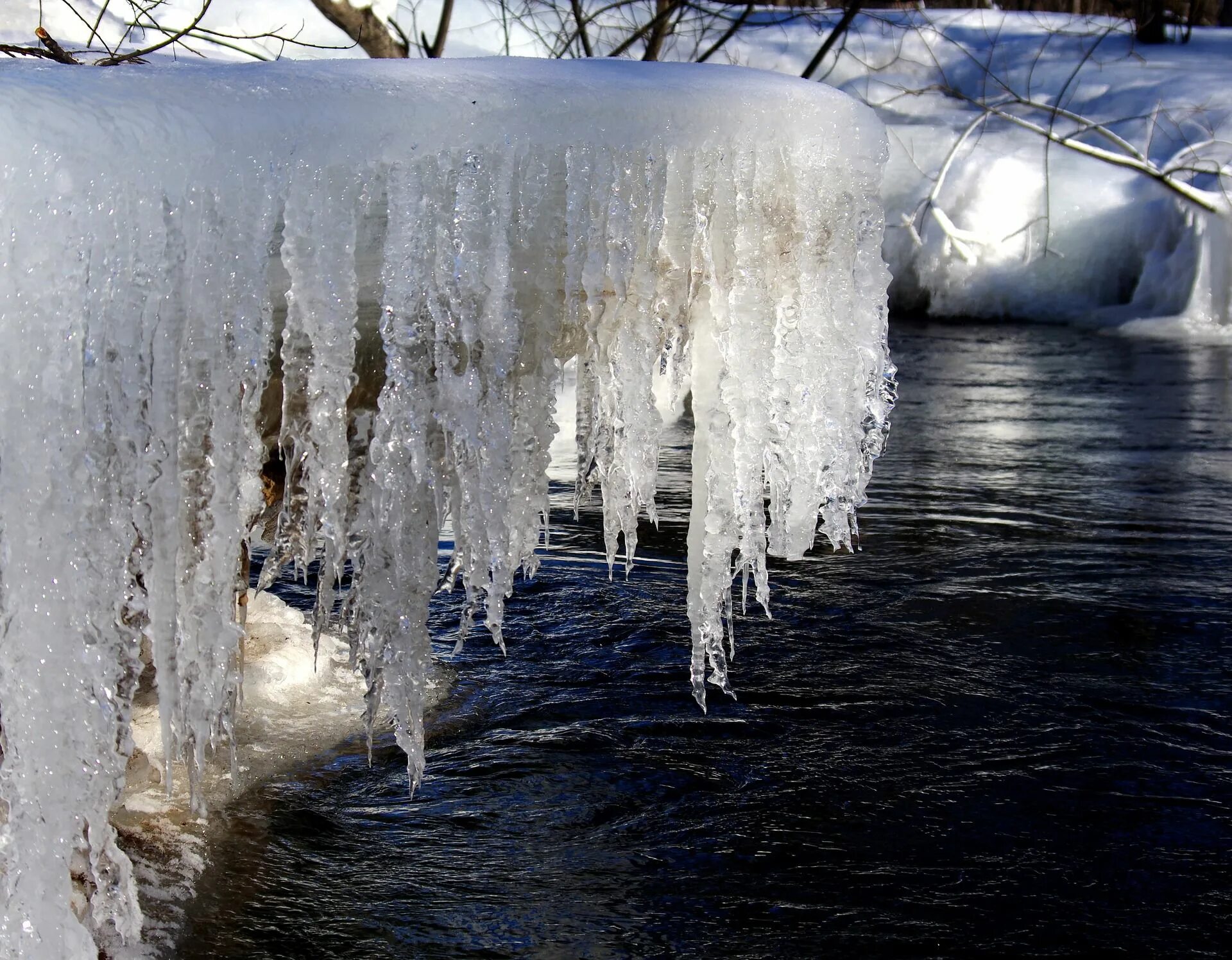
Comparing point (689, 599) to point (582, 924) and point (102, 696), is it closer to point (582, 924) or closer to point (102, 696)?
point (582, 924)

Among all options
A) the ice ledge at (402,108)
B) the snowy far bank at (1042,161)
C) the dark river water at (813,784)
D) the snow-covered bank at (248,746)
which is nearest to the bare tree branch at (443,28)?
the snowy far bank at (1042,161)

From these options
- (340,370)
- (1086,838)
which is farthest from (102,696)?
(1086,838)

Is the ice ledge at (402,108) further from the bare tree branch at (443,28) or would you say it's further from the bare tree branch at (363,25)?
the bare tree branch at (443,28)

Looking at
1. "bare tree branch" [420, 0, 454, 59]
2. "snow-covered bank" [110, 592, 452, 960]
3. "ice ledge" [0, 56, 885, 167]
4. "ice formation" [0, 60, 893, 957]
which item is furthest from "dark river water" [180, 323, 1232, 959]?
"bare tree branch" [420, 0, 454, 59]

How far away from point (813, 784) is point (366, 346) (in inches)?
53.8

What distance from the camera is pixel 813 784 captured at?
9.67ft

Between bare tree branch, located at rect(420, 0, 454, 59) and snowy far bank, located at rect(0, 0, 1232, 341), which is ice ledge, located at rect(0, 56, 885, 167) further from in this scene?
snowy far bank, located at rect(0, 0, 1232, 341)

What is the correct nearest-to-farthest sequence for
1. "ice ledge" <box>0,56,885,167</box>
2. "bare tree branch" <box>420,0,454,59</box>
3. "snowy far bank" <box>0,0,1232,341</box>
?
"ice ledge" <box>0,56,885,167</box> → "bare tree branch" <box>420,0,454,59</box> → "snowy far bank" <box>0,0,1232,341</box>

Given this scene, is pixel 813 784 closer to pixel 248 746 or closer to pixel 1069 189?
pixel 248 746

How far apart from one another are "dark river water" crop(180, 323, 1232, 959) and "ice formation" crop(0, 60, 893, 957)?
1.03 ft

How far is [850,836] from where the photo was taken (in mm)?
2717

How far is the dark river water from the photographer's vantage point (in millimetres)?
2406

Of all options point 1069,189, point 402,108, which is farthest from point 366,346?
point 1069,189

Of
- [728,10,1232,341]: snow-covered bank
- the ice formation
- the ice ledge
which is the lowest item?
the ice formation
